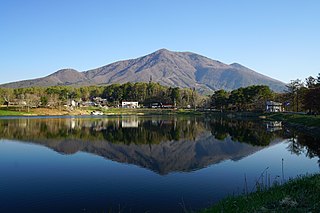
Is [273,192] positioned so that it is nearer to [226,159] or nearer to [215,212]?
[215,212]

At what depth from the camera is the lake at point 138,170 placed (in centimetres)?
1358

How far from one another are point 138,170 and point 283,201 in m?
12.7

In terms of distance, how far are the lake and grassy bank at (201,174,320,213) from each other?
183cm

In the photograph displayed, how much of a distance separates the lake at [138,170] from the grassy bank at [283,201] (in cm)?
183

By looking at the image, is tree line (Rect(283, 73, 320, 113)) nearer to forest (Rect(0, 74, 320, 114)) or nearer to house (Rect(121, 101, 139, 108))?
forest (Rect(0, 74, 320, 114))

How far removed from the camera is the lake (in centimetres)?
1358

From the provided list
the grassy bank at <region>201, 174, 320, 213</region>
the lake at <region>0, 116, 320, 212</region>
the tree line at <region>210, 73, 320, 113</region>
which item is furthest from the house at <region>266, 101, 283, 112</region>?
the grassy bank at <region>201, 174, 320, 213</region>

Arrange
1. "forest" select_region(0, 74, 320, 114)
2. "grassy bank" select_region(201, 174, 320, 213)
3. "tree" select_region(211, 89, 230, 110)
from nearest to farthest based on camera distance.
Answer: "grassy bank" select_region(201, 174, 320, 213) < "forest" select_region(0, 74, 320, 114) < "tree" select_region(211, 89, 230, 110)

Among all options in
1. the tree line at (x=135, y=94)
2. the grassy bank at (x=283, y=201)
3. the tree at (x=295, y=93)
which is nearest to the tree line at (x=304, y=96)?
the tree at (x=295, y=93)

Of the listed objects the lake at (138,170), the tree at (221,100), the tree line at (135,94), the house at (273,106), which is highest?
the tree line at (135,94)

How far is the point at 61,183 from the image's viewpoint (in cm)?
1670

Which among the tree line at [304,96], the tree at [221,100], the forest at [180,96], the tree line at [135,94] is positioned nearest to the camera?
the tree line at [304,96]

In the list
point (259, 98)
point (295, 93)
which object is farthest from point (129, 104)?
point (295, 93)

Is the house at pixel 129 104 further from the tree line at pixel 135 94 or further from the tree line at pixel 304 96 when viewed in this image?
the tree line at pixel 304 96
